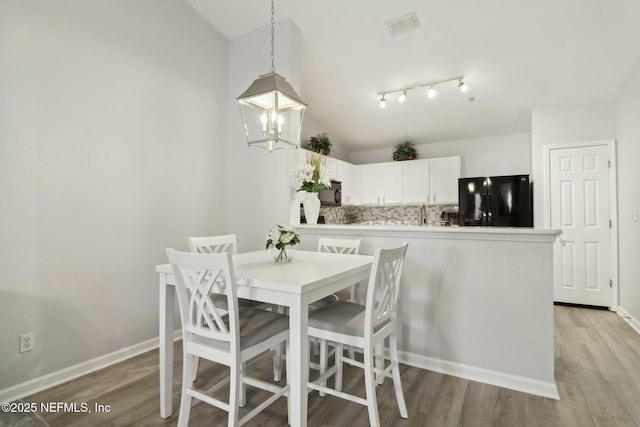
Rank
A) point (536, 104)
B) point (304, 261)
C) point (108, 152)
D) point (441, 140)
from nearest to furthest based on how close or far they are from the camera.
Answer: point (304, 261)
point (108, 152)
point (536, 104)
point (441, 140)

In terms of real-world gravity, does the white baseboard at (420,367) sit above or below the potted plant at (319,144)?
below

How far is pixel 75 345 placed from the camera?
7.72 feet

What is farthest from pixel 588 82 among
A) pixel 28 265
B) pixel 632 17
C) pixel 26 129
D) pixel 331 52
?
pixel 28 265

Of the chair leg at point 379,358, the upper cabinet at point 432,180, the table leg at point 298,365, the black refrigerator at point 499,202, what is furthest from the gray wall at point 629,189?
the table leg at point 298,365

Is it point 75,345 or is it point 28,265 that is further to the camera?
point 75,345

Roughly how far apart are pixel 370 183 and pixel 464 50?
256 cm

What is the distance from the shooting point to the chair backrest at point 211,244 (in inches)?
93.1

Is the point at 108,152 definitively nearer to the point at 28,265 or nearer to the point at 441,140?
the point at 28,265

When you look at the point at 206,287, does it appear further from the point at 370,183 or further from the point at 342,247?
the point at 370,183

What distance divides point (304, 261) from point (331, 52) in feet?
8.33

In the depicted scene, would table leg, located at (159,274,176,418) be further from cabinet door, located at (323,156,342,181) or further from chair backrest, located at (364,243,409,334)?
cabinet door, located at (323,156,342,181)

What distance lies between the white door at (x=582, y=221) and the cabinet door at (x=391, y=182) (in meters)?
1.98

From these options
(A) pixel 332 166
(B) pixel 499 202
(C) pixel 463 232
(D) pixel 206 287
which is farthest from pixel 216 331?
(B) pixel 499 202

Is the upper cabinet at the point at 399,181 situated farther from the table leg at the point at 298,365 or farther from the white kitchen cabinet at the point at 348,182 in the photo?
the table leg at the point at 298,365
